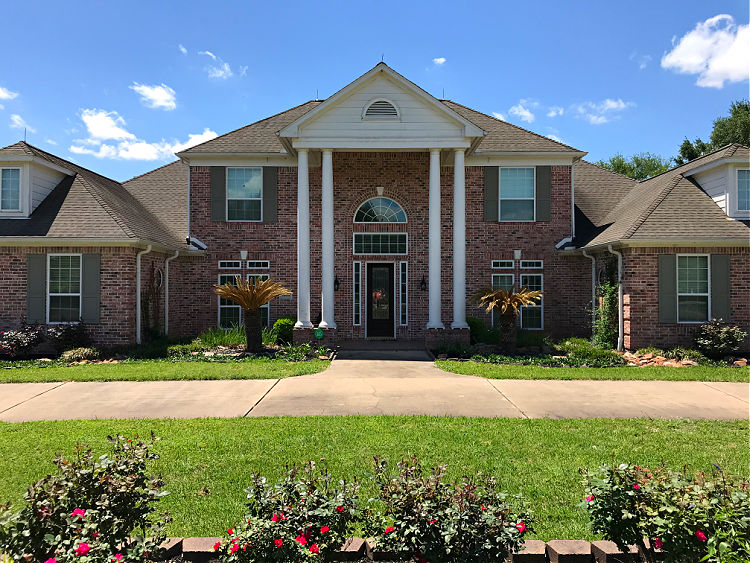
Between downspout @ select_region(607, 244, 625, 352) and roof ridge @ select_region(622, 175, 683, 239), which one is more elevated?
roof ridge @ select_region(622, 175, 683, 239)

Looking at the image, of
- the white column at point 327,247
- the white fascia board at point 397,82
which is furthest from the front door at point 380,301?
the white fascia board at point 397,82

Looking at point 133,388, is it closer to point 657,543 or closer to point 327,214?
point 327,214

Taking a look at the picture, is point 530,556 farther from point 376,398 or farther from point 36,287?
point 36,287

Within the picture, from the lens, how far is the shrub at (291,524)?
9.22 feet

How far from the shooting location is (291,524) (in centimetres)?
288

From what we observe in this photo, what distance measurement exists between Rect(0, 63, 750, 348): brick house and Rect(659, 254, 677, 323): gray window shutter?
55 millimetres

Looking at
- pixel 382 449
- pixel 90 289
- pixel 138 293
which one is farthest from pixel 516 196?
pixel 90 289

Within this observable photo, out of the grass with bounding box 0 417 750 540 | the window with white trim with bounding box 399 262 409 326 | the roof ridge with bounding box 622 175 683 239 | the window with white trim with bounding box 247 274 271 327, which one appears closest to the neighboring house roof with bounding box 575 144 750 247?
the roof ridge with bounding box 622 175 683 239

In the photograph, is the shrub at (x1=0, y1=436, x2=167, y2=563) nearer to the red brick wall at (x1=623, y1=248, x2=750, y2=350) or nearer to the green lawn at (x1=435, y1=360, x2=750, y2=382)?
the green lawn at (x1=435, y1=360, x2=750, y2=382)

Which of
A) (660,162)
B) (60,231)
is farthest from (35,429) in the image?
(660,162)

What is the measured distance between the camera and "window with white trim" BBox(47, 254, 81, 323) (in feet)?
44.0

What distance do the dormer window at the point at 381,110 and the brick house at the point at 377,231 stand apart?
Result: 4 centimetres

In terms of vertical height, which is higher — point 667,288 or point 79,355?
point 667,288

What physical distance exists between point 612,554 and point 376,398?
213 inches
